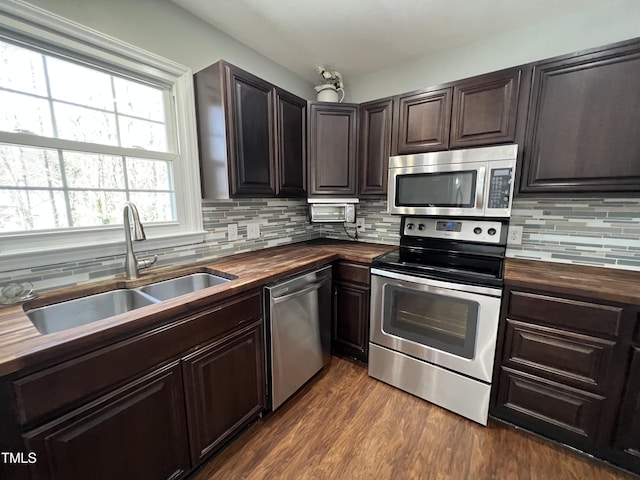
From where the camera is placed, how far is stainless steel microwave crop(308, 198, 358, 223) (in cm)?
233

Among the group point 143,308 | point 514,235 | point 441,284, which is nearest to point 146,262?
point 143,308

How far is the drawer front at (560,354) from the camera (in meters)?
1.31

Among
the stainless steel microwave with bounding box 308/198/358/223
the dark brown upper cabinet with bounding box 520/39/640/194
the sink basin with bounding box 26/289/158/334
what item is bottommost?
the sink basin with bounding box 26/289/158/334

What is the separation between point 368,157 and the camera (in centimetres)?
225

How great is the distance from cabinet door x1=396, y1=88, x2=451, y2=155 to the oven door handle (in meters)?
0.97

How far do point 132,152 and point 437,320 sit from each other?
7.07 feet

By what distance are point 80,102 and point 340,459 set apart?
232 cm

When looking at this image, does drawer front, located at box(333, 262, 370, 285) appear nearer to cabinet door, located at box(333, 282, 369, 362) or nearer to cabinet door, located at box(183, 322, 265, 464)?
cabinet door, located at box(333, 282, 369, 362)

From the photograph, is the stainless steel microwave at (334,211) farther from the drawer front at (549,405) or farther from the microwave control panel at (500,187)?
the drawer front at (549,405)

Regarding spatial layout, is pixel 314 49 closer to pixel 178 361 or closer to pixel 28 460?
pixel 178 361

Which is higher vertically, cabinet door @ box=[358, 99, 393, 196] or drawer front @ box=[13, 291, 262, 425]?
cabinet door @ box=[358, 99, 393, 196]

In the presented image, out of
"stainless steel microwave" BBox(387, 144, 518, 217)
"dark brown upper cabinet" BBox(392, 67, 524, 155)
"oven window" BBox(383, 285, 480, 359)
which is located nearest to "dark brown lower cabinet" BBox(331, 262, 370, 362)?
"oven window" BBox(383, 285, 480, 359)

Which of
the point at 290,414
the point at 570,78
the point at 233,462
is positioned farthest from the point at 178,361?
the point at 570,78

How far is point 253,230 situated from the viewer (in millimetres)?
2221
